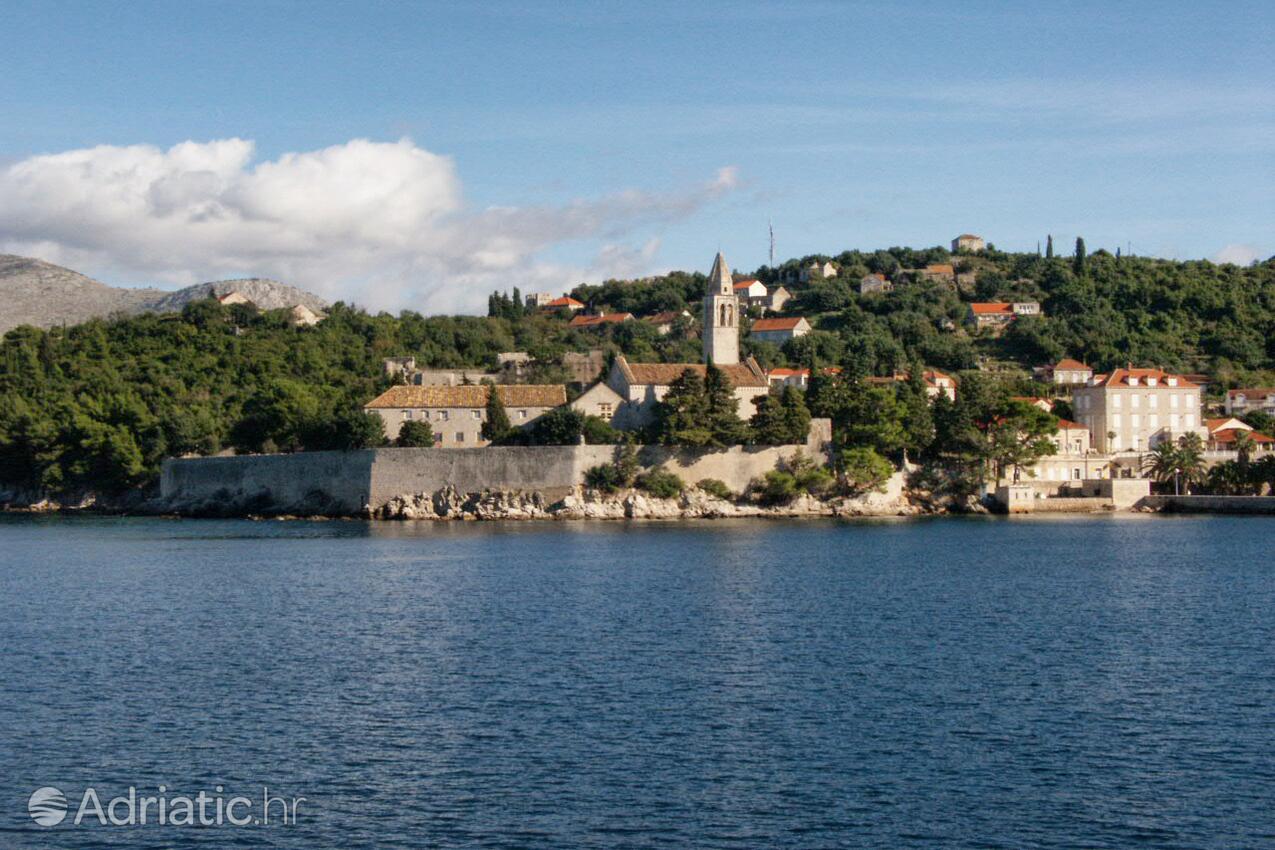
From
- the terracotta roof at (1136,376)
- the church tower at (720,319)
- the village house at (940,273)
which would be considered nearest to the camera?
the church tower at (720,319)

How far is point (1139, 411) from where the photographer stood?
5966 centimetres

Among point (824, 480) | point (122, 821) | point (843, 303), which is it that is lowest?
point (122, 821)

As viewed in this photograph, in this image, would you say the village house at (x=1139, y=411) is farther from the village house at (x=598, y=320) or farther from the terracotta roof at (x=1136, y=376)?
the village house at (x=598, y=320)

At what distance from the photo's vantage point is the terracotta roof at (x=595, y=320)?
296 ft

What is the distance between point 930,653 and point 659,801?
28.2 ft

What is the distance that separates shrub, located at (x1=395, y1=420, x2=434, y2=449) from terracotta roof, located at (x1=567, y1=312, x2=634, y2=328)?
38.1 metres

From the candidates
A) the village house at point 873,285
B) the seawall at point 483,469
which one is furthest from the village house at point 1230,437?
the village house at point 873,285

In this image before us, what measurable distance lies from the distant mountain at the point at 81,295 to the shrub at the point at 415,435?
81.8 metres

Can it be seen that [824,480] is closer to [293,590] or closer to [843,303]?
[293,590]

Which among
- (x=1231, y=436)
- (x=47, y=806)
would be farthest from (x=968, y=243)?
(x=47, y=806)

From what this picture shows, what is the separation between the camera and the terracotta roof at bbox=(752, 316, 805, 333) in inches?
3332

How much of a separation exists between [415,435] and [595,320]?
139 feet

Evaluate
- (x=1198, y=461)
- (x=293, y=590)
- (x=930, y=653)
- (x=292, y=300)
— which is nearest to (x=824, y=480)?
(x=1198, y=461)

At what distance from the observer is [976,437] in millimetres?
50062
